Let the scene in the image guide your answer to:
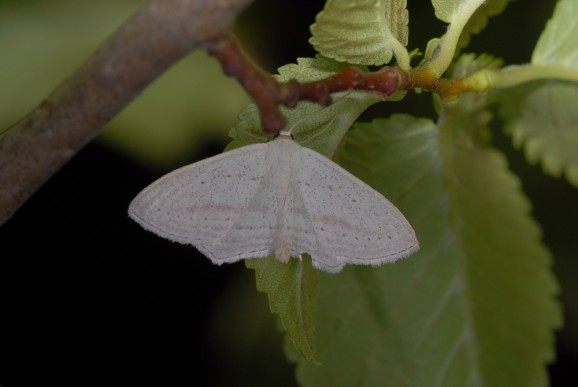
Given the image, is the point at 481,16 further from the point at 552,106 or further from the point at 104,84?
the point at 104,84

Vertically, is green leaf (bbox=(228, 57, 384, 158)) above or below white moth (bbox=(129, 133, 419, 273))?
above

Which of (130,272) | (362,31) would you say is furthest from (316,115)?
(130,272)

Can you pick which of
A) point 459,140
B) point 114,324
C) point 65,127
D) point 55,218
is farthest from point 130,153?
point 65,127

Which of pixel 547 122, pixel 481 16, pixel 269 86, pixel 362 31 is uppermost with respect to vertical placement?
pixel 269 86

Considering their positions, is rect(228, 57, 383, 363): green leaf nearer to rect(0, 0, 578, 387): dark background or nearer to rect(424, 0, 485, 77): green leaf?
rect(424, 0, 485, 77): green leaf

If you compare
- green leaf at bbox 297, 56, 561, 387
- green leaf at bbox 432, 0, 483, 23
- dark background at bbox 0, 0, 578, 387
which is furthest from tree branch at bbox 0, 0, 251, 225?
dark background at bbox 0, 0, 578, 387

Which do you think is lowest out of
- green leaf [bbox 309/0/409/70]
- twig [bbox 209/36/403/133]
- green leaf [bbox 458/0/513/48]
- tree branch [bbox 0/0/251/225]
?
green leaf [bbox 458/0/513/48]

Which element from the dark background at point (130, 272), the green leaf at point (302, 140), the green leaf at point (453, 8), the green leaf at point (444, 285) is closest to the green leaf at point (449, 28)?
the green leaf at point (453, 8)

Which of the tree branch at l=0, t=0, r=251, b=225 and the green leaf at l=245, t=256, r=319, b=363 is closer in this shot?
the tree branch at l=0, t=0, r=251, b=225
